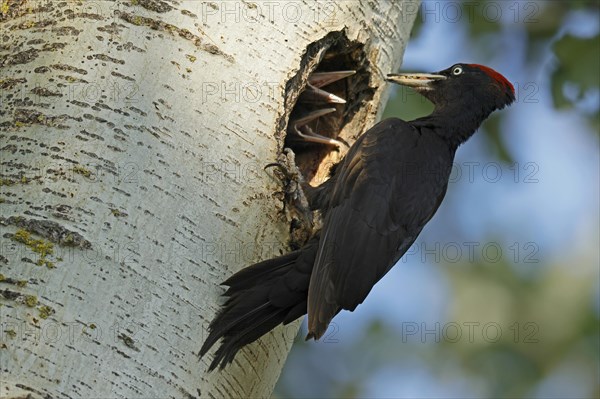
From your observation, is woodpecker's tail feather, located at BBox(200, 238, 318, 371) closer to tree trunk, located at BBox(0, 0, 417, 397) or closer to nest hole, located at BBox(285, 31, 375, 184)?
tree trunk, located at BBox(0, 0, 417, 397)

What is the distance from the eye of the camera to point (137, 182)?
264 centimetres

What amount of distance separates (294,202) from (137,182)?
2.56ft

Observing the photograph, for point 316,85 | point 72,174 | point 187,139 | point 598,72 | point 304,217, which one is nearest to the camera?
point 72,174

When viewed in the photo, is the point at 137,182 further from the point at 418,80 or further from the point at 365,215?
the point at 418,80

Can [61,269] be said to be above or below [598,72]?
below

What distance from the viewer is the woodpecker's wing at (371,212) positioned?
3154mm

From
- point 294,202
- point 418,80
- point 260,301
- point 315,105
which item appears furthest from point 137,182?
point 418,80

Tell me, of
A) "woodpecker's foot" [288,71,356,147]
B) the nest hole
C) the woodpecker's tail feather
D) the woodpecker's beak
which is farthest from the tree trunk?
the woodpecker's beak

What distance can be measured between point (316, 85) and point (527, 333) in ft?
9.20

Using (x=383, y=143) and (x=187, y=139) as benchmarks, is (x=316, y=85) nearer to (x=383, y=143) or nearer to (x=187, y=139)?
(x=383, y=143)

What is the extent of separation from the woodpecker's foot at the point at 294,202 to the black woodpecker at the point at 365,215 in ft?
0.19

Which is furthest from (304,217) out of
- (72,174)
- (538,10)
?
(538,10)

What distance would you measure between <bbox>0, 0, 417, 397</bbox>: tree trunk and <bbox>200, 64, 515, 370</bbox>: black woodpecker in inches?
3.8

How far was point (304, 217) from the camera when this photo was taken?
3.36 metres
